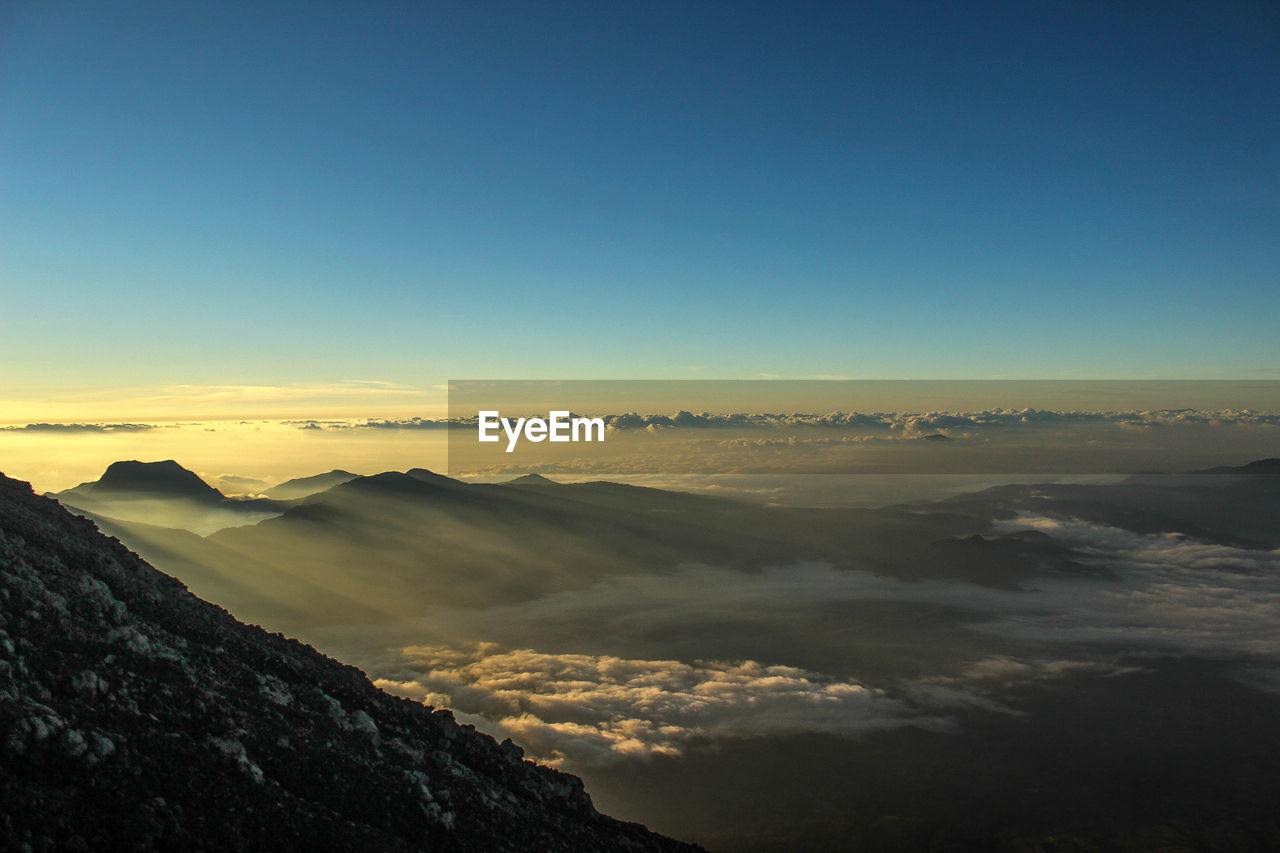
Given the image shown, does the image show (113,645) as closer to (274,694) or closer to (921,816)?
(274,694)

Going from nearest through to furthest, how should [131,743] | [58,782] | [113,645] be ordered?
[58,782]
[131,743]
[113,645]

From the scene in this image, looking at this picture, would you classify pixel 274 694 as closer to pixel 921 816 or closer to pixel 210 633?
pixel 210 633

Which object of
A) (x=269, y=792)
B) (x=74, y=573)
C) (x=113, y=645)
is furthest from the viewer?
(x=74, y=573)

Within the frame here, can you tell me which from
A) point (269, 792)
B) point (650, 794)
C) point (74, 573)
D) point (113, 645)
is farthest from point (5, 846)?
point (650, 794)

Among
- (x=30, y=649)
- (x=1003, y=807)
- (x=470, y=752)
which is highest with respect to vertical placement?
(x=30, y=649)

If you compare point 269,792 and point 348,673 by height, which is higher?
point 269,792

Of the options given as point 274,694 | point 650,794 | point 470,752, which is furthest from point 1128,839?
point 274,694

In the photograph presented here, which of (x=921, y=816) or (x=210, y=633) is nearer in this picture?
(x=210, y=633)
